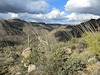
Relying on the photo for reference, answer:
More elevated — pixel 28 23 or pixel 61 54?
pixel 28 23

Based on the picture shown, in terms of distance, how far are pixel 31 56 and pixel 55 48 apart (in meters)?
2.54

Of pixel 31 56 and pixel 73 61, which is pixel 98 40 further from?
pixel 31 56

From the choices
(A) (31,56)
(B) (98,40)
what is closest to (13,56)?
(A) (31,56)

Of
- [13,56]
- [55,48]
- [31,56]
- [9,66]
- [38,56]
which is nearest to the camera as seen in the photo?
[55,48]

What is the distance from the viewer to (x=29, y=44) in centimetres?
1956

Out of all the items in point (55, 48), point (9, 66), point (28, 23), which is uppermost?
point (28, 23)

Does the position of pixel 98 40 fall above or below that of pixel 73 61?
above

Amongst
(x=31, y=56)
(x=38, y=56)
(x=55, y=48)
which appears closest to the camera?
(x=55, y=48)

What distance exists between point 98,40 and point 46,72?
105 inches

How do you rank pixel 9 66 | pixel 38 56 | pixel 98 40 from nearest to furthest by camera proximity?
pixel 98 40, pixel 38 56, pixel 9 66

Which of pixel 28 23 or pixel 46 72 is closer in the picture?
pixel 46 72

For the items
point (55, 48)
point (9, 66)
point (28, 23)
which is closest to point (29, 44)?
point (9, 66)

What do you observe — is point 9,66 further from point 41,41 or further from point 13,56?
point 41,41

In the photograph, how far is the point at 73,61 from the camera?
14398 mm
